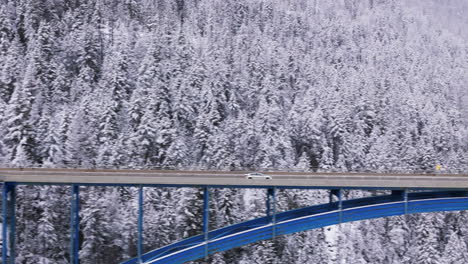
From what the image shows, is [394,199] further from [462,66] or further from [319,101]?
[462,66]

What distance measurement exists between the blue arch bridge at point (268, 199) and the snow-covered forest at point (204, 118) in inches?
132

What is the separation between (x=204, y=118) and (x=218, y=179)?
118ft

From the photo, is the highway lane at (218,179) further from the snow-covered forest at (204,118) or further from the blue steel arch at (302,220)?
the snow-covered forest at (204,118)

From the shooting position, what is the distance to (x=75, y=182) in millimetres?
29906

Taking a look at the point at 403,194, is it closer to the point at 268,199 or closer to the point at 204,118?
the point at 268,199

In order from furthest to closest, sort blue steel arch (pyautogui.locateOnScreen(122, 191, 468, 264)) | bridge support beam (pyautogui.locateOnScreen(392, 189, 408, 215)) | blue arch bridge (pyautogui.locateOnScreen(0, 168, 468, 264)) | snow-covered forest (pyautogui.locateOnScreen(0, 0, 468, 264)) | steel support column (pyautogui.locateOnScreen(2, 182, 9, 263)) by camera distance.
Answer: snow-covered forest (pyautogui.locateOnScreen(0, 0, 468, 264)) → bridge support beam (pyautogui.locateOnScreen(392, 189, 408, 215)) → blue steel arch (pyautogui.locateOnScreen(122, 191, 468, 264)) → blue arch bridge (pyautogui.locateOnScreen(0, 168, 468, 264)) → steel support column (pyautogui.locateOnScreen(2, 182, 9, 263))

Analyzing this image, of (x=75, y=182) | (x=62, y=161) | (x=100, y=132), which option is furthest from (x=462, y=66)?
(x=75, y=182)

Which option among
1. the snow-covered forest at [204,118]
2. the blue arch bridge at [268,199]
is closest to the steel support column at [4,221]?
the blue arch bridge at [268,199]

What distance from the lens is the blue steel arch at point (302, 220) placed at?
100 feet

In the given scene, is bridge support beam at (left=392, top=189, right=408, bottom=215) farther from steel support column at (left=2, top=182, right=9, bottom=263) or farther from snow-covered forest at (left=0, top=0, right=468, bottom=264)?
steel support column at (left=2, top=182, right=9, bottom=263)

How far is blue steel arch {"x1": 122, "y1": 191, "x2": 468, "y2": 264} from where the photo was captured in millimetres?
30547

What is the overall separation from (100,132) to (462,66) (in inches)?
4230

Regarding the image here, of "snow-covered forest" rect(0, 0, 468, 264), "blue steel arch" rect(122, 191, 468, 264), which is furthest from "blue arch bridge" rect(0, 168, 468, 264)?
"snow-covered forest" rect(0, 0, 468, 264)

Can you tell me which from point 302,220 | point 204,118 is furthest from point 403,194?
point 204,118
